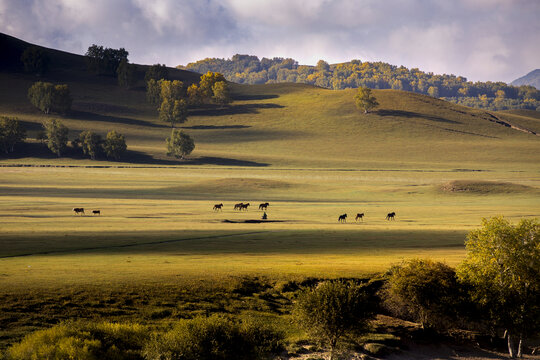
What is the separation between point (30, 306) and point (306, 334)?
41.7 feet

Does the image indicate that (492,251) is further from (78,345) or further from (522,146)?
(522,146)

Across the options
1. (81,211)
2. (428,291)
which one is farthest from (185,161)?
(428,291)

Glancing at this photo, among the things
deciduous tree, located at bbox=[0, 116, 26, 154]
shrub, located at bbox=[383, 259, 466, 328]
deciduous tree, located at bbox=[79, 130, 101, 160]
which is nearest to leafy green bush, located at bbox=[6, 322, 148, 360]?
shrub, located at bbox=[383, 259, 466, 328]

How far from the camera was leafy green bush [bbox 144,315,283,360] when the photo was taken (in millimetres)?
20047

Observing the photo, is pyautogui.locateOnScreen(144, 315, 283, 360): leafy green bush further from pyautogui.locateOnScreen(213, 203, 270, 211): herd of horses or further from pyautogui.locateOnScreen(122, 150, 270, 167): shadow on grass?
pyautogui.locateOnScreen(122, 150, 270, 167): shadow on grass

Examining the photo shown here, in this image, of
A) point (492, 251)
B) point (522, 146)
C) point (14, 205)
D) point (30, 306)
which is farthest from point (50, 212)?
point (522, 146)

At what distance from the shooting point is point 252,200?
85562 mm

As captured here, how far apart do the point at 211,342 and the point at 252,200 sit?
212 feet

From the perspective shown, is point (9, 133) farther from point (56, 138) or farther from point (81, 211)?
point (81, 211)

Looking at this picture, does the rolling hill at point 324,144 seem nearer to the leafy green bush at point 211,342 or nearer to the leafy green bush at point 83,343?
the leafy green bush at point 211,342

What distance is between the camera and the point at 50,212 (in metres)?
61.7

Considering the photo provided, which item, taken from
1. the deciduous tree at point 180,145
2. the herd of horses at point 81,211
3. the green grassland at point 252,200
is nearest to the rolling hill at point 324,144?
the green grassland at point 252,200

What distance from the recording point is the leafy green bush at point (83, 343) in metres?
18.3

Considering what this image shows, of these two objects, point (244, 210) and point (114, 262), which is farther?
point (244, 210)
